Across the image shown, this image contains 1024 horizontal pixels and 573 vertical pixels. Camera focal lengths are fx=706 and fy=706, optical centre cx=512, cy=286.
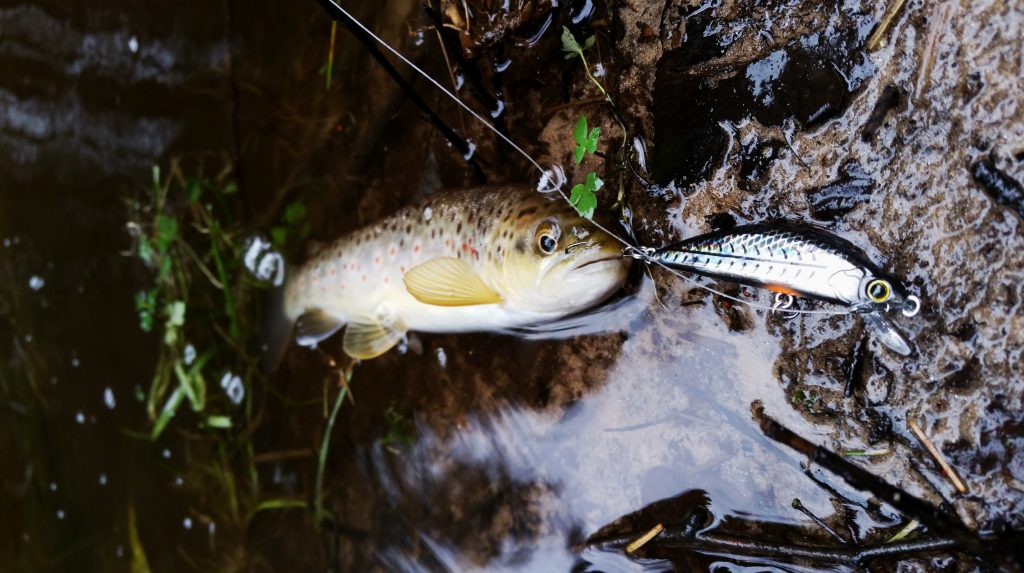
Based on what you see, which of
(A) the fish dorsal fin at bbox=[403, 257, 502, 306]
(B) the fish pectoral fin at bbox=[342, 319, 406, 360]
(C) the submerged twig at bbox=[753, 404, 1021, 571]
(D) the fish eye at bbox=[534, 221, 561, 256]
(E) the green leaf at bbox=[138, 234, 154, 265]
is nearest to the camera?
(C) the submerged twig at bbox=[753, 404, 1021, 571]

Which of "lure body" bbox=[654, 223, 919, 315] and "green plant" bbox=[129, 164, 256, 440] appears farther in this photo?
"green plant" bbox=[129, 164, 256, 440]

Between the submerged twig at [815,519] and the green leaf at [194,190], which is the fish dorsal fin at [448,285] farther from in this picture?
the green leaf at [194,190]

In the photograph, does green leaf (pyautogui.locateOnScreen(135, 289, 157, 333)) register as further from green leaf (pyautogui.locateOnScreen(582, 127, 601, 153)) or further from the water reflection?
green leaf (pyautogui.locateOnScreen(582, 127, 601, 153))

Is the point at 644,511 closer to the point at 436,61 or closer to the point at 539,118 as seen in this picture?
the point at 539,118

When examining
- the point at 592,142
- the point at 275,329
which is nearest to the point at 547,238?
the point at 592,142

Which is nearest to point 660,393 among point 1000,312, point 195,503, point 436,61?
point 1000,312

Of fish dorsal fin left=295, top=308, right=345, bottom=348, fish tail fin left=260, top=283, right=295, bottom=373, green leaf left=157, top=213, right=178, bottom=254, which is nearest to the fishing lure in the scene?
fish dorsal fin left=295, top=308, right=345, bottom=348

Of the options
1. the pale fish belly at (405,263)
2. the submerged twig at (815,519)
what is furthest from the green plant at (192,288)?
the submerged twig at (815,519)

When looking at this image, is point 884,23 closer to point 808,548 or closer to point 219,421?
point 808,548
